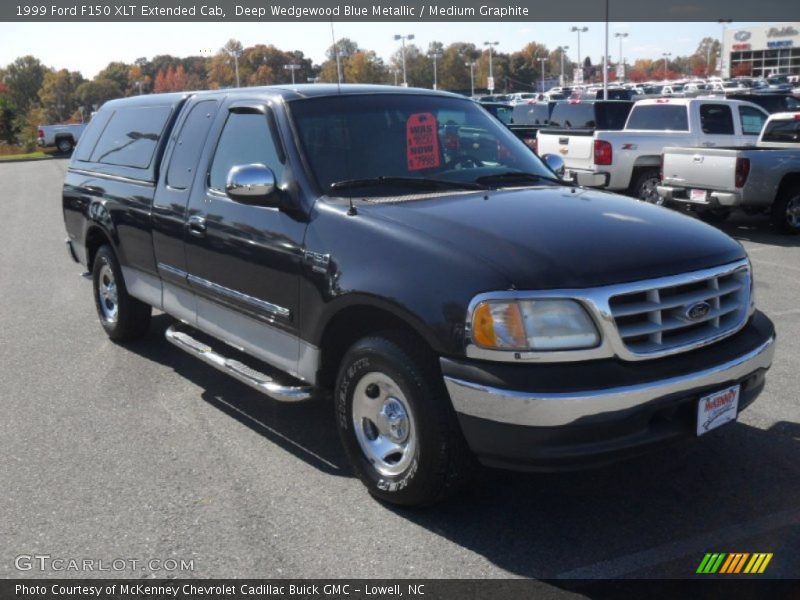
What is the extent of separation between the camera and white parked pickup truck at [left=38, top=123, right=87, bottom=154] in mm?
41688

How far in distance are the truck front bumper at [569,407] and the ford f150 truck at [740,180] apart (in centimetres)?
897

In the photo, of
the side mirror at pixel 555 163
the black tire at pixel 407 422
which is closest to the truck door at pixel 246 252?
the black tire at pixel 407 422

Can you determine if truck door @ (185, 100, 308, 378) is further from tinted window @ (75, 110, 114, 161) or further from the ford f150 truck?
the ford f150 truck

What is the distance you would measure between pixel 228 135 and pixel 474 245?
2263 mm

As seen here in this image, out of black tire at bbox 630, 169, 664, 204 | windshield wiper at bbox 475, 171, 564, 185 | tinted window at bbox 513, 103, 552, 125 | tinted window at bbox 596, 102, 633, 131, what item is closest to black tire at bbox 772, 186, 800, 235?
black tire at bbox 630, 169, 664, 204

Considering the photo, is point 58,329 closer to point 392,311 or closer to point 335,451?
point 335,451

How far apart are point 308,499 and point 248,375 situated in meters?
0.92

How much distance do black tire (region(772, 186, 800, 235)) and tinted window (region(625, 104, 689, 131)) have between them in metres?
3.10

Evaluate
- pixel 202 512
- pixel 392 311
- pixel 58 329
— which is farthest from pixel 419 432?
pixel 58 329

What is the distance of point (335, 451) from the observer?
478 cm

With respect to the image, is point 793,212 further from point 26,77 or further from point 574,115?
point 26,77

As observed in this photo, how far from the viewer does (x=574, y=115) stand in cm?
1842

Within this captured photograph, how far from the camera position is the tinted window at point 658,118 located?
1469 centimetres

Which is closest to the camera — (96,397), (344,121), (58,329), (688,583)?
(688,583)
